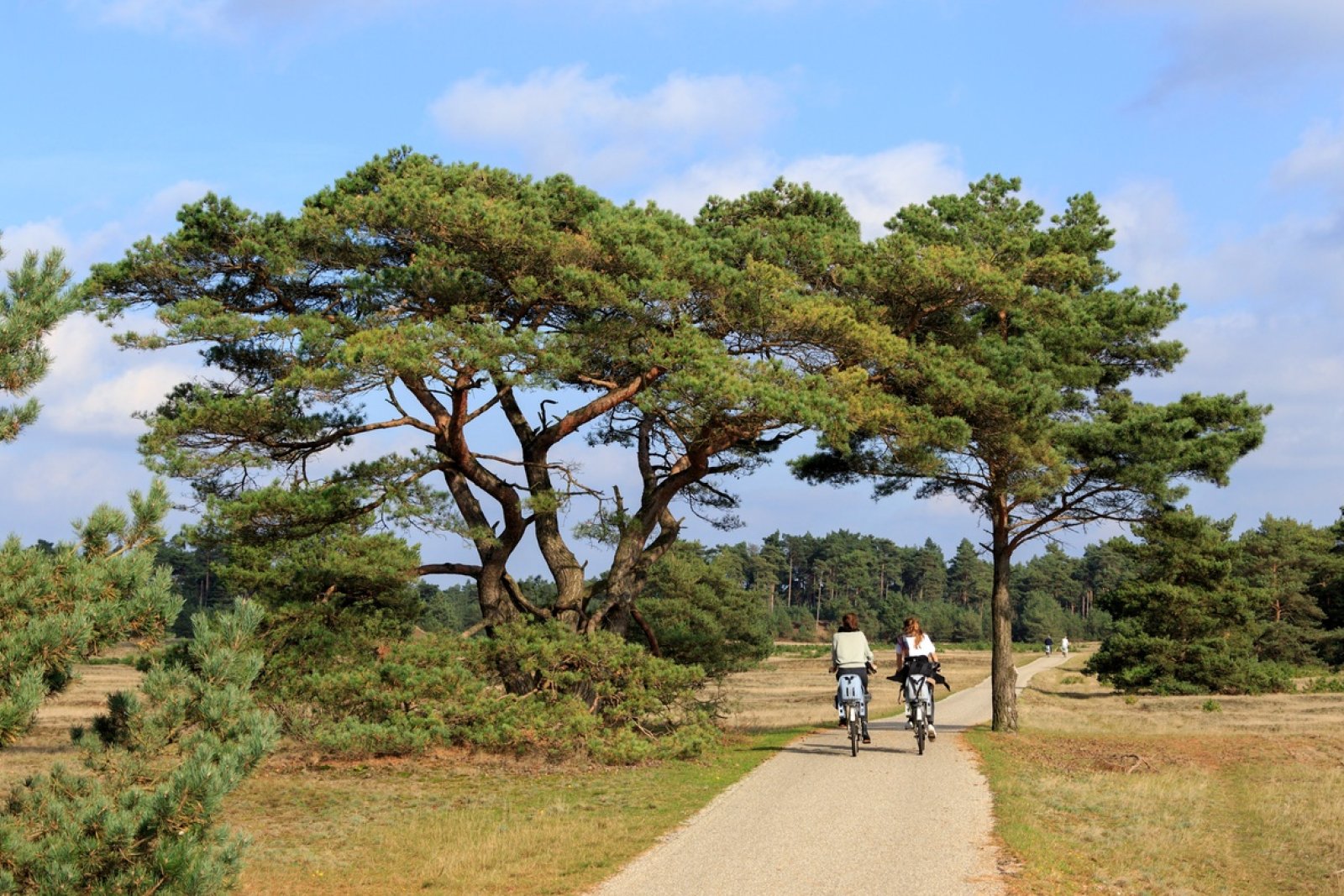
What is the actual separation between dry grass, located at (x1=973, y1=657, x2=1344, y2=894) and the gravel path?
41 centimetres

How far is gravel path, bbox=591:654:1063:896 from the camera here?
26.8 feet

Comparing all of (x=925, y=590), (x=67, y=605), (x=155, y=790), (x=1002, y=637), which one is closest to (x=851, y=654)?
(x=1002, y=637)

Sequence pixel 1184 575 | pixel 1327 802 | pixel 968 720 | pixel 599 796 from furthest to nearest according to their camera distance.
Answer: pixel 1184 575, pixel 968 720, pixel 1327 802, pixel 599 796

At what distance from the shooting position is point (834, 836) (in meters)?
9.70

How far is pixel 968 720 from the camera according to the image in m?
26.0

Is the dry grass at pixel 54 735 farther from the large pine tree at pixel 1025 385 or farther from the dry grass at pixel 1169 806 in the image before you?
the large pine tree at pixel 1025 385

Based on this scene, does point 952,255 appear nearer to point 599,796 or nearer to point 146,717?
point 599,796

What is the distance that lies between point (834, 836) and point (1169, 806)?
6483mm

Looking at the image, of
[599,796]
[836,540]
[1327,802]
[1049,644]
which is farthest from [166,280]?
[836,540]

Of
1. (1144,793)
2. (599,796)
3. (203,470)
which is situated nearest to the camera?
(599,796)

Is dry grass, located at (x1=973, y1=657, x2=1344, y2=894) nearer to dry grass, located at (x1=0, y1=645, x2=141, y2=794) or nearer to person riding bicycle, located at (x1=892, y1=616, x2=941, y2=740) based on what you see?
person riding bicycle, located at (x1=892, y1=616, x2=941, y2=740)

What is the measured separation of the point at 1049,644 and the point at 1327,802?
86457 millimetres

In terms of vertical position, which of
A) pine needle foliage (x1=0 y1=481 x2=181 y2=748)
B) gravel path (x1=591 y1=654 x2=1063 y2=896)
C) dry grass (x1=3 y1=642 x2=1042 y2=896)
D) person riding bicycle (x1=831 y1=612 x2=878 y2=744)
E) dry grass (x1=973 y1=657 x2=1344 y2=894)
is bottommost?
dry grass (x1=973 y1=657 x2=1344 y2=894)

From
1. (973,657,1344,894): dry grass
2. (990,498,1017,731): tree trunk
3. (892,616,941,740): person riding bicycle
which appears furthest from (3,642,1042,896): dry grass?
(990,498,1017,731): tree trunk
